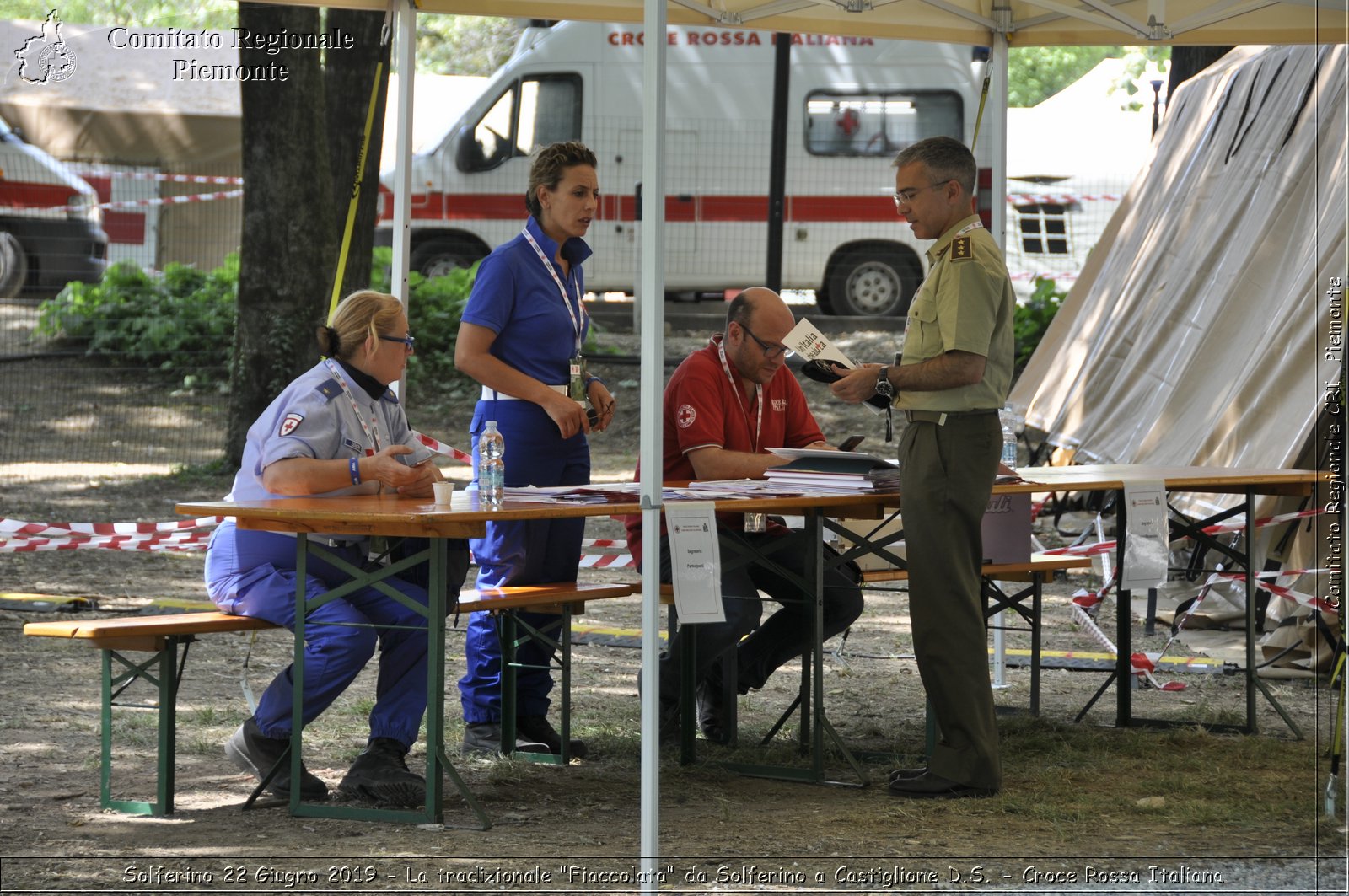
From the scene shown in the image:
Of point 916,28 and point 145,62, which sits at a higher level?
point 145,62

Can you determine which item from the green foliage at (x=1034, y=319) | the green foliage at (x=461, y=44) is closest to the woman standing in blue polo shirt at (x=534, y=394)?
the green foliage at (x=1034, y=319)

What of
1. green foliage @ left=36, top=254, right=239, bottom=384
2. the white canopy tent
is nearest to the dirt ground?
→ the white canopy tent

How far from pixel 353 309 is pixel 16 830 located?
1.69 meters

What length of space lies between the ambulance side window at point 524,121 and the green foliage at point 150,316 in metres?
2.56

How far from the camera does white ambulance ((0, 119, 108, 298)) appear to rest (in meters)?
15.2

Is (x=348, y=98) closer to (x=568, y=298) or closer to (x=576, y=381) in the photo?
(x=568, y=298)

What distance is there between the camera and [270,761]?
179 inches

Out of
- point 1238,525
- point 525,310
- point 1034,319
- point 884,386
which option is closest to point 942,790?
point 884,386

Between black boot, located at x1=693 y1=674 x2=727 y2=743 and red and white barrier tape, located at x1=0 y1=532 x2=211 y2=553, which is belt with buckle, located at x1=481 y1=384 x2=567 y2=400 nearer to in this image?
black boot, located at x1=693 y1=674 x2=727 y2=743

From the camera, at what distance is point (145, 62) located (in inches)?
811

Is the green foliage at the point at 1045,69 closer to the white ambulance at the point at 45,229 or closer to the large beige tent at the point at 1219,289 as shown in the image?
the white ambulance at the point at 45,229

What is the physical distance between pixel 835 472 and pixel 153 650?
2.09m

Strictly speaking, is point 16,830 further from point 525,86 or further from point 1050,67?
point 1050,67

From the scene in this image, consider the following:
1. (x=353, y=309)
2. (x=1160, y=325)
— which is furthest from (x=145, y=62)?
(x=353, y=309)
